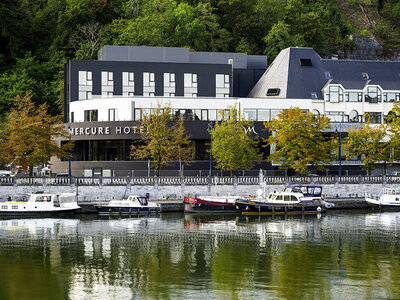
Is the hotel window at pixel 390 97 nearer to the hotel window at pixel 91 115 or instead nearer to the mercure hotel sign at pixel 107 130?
the mercure hotel sign at pixel 107 130

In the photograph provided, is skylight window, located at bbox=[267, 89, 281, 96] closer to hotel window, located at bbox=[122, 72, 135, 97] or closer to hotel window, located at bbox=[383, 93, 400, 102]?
hotel window, located at bbox=[383, 93, 400, 102]

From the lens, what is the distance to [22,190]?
77875 millimetres

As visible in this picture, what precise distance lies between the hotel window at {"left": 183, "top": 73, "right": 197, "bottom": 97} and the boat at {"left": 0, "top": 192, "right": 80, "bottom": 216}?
3974cm

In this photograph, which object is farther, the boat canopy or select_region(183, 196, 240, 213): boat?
the boat canopy

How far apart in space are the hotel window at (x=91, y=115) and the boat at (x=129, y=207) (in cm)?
3028

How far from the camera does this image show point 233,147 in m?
89.1

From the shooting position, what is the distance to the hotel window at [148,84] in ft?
357

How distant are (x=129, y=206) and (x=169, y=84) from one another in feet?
127

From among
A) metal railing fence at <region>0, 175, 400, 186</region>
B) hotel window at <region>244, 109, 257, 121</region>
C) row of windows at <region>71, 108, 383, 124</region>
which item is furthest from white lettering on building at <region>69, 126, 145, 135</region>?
hotel window at <region>244, 109, 257, 121</region>

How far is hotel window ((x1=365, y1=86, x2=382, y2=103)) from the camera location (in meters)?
106

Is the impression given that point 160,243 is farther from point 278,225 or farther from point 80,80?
point 80,80

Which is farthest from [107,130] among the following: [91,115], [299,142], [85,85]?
[299,142]

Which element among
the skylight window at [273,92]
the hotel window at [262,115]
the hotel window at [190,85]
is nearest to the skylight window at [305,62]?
the skylight window at [273,92]

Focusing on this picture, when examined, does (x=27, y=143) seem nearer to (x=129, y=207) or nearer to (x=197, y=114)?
(x=129, y=207)
